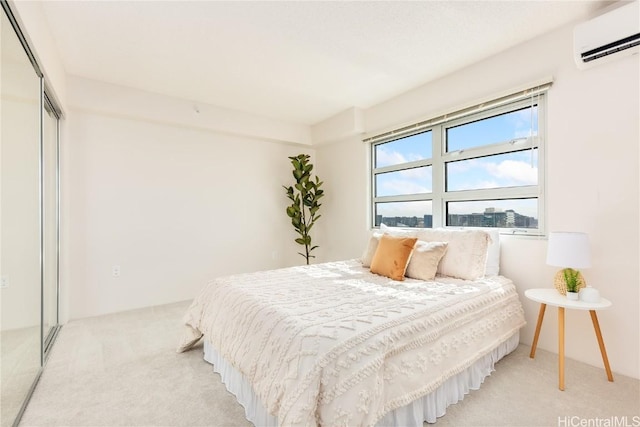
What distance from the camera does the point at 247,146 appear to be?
4398 millimetres

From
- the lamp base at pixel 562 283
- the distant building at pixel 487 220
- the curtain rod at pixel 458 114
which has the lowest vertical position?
the lamp base at pixel 562 283

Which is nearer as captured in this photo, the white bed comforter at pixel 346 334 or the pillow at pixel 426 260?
the white bed comforter at pixel 346 334

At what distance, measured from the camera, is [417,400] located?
5.16 feet

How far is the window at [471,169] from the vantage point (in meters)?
2.57

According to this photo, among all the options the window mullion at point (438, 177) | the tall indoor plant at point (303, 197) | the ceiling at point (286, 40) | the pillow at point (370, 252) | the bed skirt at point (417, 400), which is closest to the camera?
the bed skirt at point (417, 400)

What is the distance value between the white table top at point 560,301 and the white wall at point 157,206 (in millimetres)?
3395

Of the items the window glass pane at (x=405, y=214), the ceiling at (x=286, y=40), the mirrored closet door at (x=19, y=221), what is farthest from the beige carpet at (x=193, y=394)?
the ceiling at (x=286, y=40)

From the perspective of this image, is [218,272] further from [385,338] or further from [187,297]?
[385,338]

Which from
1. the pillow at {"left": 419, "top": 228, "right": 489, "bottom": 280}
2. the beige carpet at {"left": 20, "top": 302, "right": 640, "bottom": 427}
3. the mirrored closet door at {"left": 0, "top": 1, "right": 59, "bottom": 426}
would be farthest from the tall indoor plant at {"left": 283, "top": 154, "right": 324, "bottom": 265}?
the mirrored closet door at {"left": 0, "top": 1, "right": 59, "bottom": 426}

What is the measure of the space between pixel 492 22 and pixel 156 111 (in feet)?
11.1

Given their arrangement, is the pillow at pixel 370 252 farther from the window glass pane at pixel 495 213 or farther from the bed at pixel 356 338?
the window glass pane at pixel 495 213

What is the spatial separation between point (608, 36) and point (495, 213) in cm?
146

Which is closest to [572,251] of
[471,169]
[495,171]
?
[495,171]

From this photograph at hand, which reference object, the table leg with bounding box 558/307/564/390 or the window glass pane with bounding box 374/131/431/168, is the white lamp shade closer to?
the table leg with bounding box 558/307/564/390
